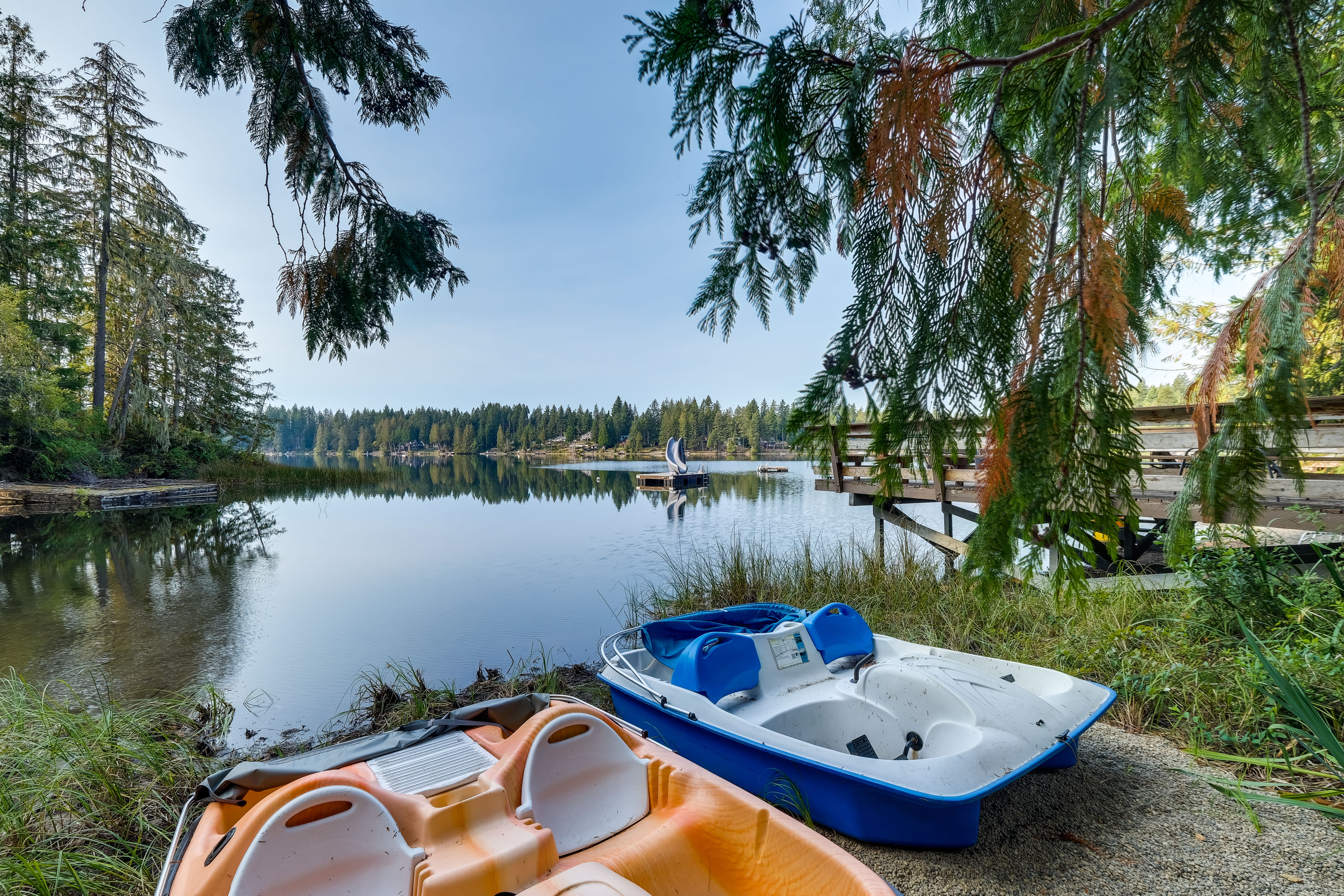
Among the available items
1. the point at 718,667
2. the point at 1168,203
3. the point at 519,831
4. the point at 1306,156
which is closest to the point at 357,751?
the point at 519,831

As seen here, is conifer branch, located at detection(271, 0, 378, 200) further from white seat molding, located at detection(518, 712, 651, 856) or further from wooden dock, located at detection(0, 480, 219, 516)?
wooden dock, located at detection(0, 480, 219, 516)

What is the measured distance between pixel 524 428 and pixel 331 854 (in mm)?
108382

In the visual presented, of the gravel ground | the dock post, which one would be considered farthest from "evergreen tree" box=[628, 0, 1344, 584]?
the dock post

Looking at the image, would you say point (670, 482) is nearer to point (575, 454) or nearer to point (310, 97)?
point (310, 97)

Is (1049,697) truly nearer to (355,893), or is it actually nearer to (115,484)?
(355,893)

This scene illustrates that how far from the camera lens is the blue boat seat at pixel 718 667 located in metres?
3.84

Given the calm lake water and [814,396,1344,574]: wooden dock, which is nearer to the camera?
[814,396,1344,574]: wooden dock

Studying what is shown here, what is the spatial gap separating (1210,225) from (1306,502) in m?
3.84

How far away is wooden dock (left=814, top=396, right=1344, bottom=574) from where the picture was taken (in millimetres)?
1570

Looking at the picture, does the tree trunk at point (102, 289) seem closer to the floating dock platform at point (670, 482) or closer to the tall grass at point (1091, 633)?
the floating dock platform at point (670, 482)

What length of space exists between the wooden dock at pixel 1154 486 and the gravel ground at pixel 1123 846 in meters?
1.21

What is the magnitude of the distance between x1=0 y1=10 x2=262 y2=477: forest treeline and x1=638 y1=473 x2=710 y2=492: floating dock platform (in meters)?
21.9

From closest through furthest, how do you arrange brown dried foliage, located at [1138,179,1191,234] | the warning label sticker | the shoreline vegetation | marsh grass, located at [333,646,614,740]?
brown dried foliage, located at [1138,179,1191,234] → the shoreline vegetation → the warning label sticker → marsh grass, located at [333,646,614,740]

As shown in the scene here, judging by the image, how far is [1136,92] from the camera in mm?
1674
